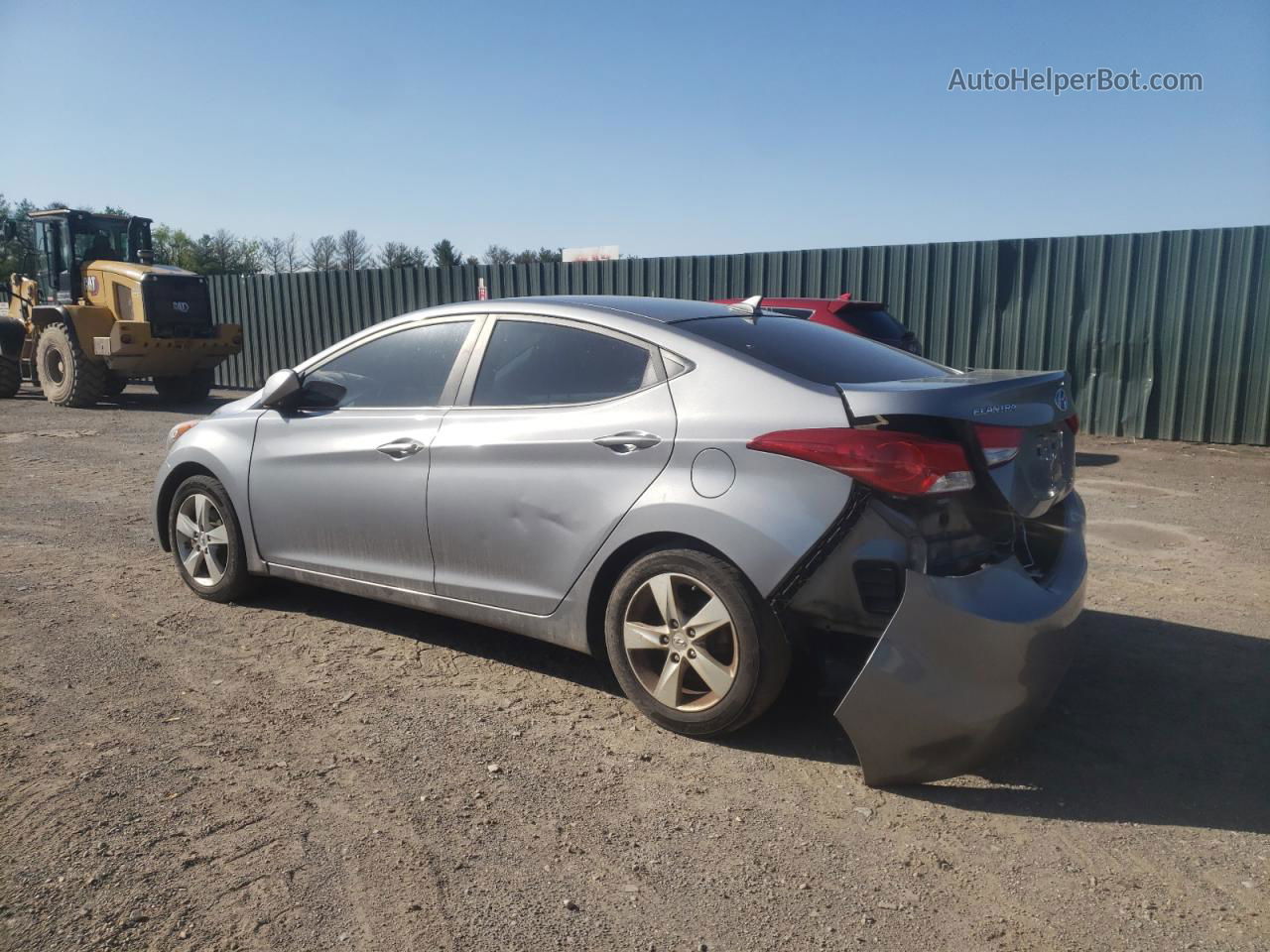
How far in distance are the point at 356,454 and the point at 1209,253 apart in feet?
35.5

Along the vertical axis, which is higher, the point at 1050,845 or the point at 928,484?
the point at 928,484

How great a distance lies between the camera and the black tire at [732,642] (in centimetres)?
332

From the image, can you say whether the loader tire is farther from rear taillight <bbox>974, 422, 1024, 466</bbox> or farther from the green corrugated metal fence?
rear taillight <bbox>974, 422, 1024, 466</bbox>

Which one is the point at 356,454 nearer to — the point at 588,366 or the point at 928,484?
the point at 588,366

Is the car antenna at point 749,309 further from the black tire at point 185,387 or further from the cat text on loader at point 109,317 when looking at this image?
the black tire at point 185,387

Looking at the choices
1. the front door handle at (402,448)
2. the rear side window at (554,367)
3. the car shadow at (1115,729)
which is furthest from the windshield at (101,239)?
the rear side window at (554,367)

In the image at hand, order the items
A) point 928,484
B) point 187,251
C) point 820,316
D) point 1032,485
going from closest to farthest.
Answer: point 928,484 < point 1032,485 < point 820,316 < point 187,251

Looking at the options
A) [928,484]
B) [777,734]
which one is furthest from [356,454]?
[928,484]

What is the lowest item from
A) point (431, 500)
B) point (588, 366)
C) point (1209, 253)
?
point (431, 500)

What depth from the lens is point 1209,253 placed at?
37.8 ft

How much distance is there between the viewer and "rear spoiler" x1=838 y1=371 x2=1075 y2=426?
3174mm

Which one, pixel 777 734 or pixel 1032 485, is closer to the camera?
pixel 1032 485

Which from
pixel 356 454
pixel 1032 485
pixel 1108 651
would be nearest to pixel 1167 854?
pixel 1032 485

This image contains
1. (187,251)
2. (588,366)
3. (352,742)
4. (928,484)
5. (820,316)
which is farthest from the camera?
(187,251)
